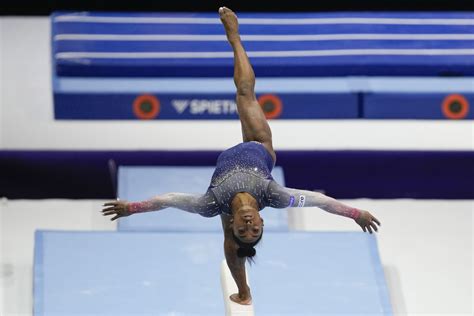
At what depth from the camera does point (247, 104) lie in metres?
6.09

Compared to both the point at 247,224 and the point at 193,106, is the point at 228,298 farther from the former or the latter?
the point at 193,106

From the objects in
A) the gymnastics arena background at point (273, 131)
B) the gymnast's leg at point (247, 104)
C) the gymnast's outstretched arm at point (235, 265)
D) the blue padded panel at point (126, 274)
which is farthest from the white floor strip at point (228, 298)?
the gymnastics arena background at point (273, 131)

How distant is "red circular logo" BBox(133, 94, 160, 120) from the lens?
7730mm

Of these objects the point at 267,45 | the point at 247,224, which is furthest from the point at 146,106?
the point at 247,224

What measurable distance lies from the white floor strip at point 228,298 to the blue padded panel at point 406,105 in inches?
84.5

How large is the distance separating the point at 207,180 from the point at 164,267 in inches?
35.2

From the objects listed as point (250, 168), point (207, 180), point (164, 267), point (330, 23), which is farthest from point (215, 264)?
point (330, 23)

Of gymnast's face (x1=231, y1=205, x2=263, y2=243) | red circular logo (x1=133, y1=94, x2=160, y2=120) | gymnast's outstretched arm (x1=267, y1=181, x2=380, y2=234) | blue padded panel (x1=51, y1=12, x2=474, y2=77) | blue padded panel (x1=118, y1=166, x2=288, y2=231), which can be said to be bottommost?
gymnast's face (x1=231, y1=205, x2=263, y2=243)

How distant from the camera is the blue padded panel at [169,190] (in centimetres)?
722

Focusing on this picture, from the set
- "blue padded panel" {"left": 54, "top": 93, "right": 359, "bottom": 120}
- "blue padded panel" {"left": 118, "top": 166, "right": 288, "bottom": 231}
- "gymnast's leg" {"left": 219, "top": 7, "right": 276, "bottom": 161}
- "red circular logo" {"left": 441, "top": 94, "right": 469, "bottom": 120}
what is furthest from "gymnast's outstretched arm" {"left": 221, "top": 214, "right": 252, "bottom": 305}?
"red circular logo" {"left": 441, "top": 94, "right": 469, "bottom": 120}

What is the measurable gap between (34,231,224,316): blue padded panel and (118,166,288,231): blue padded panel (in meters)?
Answer: 0.11

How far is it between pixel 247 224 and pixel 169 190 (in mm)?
2188

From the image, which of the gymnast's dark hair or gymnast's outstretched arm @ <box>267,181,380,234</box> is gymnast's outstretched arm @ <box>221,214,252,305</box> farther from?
gymnast's outstretched arm @ <box>267,181,380,234</box>

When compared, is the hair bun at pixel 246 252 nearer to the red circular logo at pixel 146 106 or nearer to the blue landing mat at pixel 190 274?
the blue landing mat at pixel 190 274
